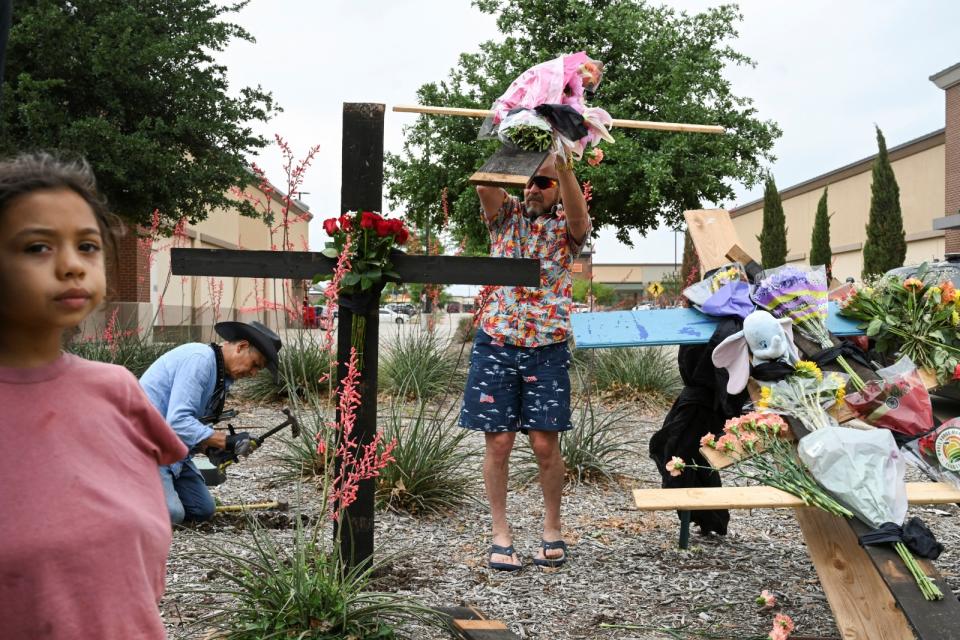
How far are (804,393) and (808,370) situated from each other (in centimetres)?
9

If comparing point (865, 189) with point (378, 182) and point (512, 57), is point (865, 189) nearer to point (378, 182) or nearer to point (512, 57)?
point (512, 57)

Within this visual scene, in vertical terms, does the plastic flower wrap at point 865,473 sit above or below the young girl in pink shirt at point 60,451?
below

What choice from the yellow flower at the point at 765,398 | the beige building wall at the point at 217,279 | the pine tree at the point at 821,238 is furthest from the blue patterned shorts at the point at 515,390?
the pine tree at the point at 821,238

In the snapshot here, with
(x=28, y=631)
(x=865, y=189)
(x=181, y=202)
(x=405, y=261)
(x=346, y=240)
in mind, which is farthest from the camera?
Result: (x=865, y=189)

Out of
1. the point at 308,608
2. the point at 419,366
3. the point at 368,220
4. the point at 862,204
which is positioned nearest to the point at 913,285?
the point at 368,220

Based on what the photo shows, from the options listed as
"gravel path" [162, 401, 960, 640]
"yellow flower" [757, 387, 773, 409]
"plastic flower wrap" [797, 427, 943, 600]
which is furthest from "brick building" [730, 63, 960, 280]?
"plastic flower wrap" [797, 427, 943, 600]

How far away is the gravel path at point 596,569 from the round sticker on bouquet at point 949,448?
29.6 inches

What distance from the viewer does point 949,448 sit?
279 centimetres

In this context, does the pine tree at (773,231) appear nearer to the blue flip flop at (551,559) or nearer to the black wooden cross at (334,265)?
the blue flip flop at (551,559)

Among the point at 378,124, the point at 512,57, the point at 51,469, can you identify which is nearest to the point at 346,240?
the point at 378,124

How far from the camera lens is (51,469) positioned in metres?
1.22

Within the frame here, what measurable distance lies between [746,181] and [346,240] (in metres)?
15.5

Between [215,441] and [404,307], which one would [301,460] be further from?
[404,307]

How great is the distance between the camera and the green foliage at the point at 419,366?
7.90m
